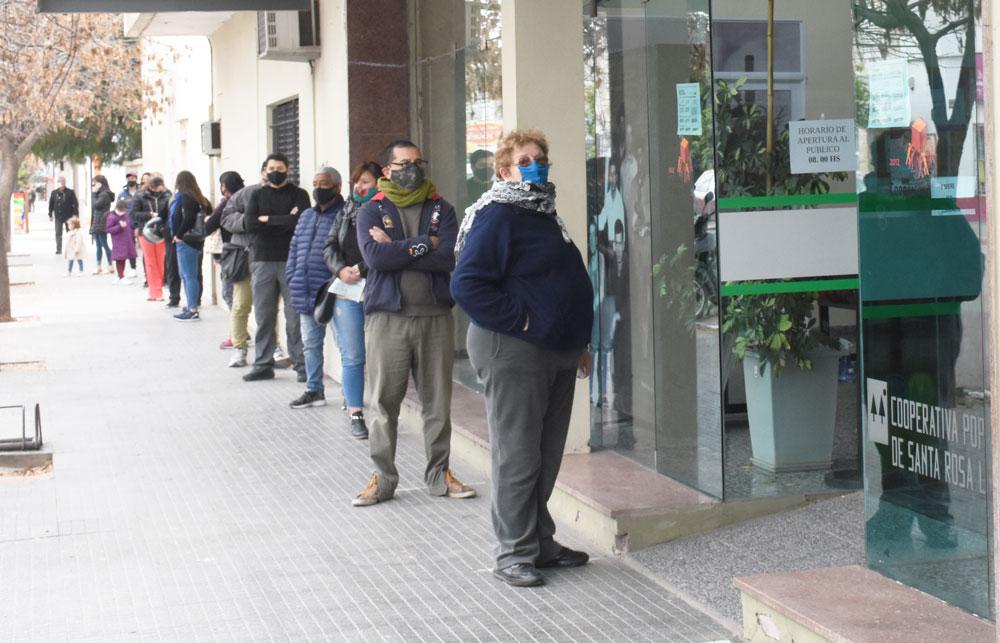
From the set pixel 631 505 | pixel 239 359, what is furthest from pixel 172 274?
pixel 631 505

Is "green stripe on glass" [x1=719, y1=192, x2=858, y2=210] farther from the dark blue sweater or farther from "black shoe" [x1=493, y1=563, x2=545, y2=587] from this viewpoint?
"black shoe" [x1=493, y1=563, x2=545, y2=587]

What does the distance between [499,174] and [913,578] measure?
251 cm

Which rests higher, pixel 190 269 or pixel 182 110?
pixel 182 110

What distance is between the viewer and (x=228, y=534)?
7.40m

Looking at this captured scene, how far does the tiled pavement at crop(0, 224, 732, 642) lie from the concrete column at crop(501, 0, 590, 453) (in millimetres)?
1891

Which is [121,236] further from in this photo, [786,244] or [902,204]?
[902,204]

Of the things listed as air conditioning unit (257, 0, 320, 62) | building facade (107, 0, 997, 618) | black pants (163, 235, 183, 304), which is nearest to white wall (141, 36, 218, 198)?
black pants (163, 235, 183, 304)

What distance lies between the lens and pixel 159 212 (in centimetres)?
2061

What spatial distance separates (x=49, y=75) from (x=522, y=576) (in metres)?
17.5

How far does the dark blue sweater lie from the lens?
605 centimetres

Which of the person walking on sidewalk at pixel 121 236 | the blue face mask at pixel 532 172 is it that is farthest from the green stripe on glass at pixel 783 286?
the person walking on sidewalk at pixel 121 236

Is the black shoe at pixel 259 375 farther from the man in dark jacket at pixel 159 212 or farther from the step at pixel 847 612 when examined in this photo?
the step at pixel 847 612

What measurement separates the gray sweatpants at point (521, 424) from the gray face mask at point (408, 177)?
1664 mm

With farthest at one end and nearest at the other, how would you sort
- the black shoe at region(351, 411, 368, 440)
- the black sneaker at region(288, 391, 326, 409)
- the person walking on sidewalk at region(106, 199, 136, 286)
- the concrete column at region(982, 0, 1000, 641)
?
the person walking on sidewalk at region(106, 199, 136, 286) → the black sneaker at region(288, 391, 326, 409) → the black shoe at region(351, 411, 368, 440) → the concrete column at region(982, 0, 1000, 641)
